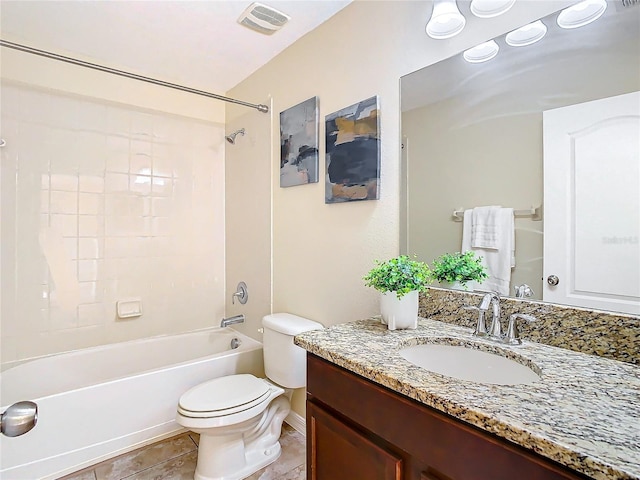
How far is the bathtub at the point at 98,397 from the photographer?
1.64 meters

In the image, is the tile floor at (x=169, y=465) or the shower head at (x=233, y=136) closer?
the tile floor at (x=169, y=465)

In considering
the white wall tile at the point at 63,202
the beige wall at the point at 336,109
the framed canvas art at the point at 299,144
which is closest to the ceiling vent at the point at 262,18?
the beige wall at the point at 336,109

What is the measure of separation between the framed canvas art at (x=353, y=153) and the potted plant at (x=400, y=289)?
1.52 ft

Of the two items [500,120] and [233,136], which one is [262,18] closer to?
[233,136]

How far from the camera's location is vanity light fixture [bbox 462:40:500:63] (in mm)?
1213

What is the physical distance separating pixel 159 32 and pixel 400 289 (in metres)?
2.02

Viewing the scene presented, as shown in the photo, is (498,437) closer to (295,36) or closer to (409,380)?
(409,380)

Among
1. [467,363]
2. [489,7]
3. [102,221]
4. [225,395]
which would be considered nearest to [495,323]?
[467,363]

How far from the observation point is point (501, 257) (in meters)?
1.22

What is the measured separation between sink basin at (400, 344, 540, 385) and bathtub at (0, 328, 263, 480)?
1418mm

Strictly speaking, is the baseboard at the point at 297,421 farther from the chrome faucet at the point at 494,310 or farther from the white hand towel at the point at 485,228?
the white hand towel at the point at 485,228

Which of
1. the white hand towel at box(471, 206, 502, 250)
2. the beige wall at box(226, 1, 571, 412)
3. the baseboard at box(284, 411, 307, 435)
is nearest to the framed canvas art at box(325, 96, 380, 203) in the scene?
the beige wall at box(226, 1, 571, 412)

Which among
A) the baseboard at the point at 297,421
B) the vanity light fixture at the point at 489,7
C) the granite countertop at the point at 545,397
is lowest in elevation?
the baseboard at the point at 297,421

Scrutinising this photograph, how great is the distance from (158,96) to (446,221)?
91.9 inches
